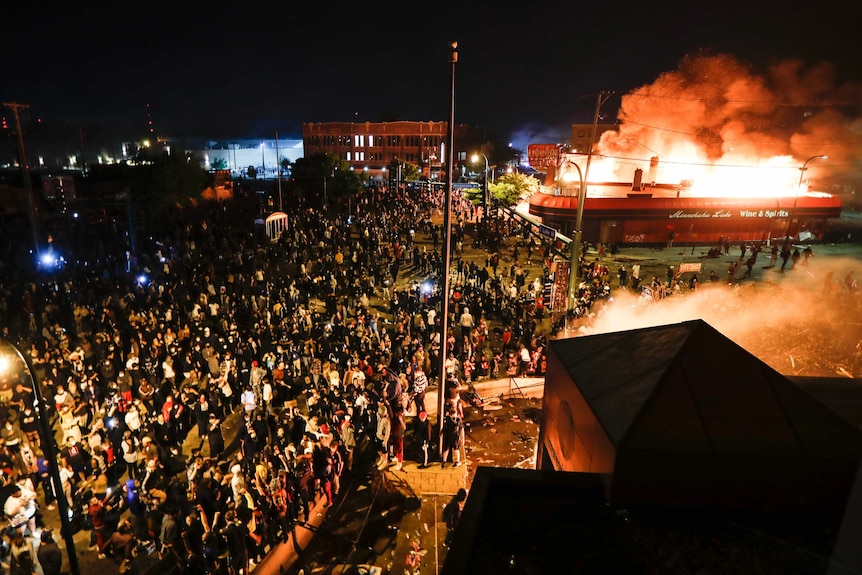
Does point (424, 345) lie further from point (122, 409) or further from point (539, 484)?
point (539, 484)

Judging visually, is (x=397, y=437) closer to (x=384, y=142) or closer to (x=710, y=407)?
(x=710, y=407)

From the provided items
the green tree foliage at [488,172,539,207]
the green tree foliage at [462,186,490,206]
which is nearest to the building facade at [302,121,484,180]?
the green tree foliage at [462,186,490,206]

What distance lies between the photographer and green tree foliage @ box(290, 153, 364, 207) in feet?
163

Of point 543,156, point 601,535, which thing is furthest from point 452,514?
point 543,156

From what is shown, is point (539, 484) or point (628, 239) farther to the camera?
point (628, 239)

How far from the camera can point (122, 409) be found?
31.4 feet

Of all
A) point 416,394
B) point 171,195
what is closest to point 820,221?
point 416,394

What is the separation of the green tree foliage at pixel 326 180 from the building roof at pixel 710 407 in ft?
147

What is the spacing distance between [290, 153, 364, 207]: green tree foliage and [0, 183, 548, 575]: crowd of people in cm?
2940

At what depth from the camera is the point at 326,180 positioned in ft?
165

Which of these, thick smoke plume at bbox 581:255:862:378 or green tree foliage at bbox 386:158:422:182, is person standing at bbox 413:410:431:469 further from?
green tree foliage at bbox 386:158:422:182

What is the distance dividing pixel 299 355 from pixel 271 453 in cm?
490

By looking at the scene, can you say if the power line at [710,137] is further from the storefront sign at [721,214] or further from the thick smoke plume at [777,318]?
the thick smoke plume at [777,318]

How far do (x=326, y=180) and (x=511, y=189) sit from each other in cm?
1911
